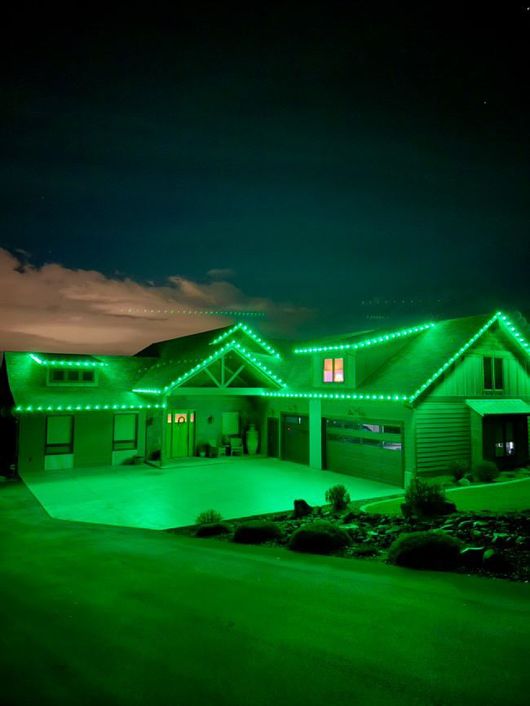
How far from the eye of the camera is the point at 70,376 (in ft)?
67.6

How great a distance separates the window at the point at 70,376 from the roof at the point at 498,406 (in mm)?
16124

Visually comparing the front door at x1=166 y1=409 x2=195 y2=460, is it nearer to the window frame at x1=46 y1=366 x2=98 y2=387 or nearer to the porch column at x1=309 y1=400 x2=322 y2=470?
the window frame at x1=46 y1=366 x2=98 y2=387

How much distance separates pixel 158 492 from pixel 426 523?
345 inches

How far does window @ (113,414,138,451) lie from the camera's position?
66.3 feet

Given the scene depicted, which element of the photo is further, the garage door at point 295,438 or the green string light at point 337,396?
the garage door at point 295,438

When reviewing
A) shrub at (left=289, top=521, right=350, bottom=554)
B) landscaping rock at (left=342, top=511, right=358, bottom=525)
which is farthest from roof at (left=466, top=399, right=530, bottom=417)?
shrub at (left=289, top=521, right=350, bottom=554)

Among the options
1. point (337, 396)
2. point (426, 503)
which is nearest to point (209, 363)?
point (337, 396)

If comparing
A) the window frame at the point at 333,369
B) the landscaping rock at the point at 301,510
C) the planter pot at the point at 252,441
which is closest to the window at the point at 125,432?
the planter pot at the point at 252,441

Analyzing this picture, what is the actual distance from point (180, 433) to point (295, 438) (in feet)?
17.9

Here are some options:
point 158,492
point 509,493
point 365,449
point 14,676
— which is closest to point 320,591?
point 14,676

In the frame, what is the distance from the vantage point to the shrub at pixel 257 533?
8.89 m

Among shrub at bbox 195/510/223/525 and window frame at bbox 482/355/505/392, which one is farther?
window frame at bbox 482/355/505/392

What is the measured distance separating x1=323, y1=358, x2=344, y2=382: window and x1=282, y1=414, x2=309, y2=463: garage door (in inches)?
91.9

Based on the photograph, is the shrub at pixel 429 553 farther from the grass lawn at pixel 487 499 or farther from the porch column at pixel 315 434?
the porch column at pixel 315 434
